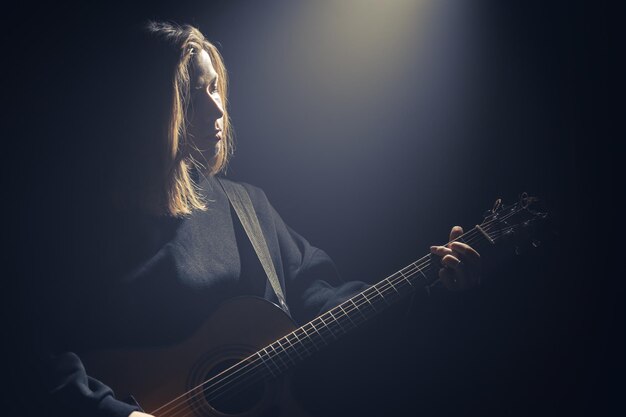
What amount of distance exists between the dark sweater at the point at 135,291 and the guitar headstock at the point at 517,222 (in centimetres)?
40

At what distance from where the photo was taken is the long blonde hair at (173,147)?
1.42 m

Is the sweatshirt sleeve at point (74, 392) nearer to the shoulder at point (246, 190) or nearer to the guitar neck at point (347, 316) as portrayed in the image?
the guitar neck at point (347, 316)

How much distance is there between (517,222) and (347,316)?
18.9 inches

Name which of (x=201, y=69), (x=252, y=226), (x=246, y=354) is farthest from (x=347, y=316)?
(x=201, y=69)

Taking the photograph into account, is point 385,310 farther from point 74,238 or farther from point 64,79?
point 64,79

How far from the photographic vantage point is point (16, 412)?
3.82 ft

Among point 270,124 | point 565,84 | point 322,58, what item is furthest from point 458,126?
point 270,124

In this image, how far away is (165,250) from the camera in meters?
1.38

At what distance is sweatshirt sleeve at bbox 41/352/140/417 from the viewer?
1.12 metres

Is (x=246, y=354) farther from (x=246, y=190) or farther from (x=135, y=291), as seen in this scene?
(x=246, y=190)

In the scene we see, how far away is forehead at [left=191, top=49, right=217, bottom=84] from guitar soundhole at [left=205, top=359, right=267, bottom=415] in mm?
767

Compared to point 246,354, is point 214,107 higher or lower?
higher

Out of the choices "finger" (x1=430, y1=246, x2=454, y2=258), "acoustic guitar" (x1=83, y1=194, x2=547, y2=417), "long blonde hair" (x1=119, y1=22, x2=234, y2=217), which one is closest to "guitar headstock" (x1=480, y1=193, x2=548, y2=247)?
"acoustic guitar" (x1=83, y1=194, x2=547, y2=417)

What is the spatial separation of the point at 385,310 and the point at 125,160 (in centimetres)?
78
